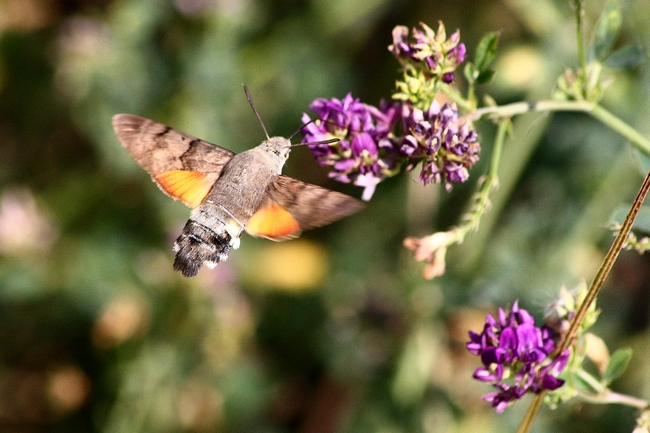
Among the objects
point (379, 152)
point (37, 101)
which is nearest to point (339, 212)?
point (379, 152)

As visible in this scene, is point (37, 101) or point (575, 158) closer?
point (575, 158)

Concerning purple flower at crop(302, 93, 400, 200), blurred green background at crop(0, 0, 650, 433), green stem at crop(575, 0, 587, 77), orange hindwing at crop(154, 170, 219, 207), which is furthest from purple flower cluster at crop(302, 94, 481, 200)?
blurred green background at crop(0, 0, 650, 433)

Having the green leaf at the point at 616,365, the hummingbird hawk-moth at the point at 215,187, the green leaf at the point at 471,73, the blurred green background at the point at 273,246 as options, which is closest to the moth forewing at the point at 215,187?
the hummingbird hawk-moth at the point at 215,187

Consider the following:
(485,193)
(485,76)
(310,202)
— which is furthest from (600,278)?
(310,202)

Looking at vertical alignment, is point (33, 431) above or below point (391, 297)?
below

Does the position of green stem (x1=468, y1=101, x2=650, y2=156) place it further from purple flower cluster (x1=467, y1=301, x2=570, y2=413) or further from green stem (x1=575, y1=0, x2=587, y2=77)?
purple flower cluster (x1=467, y1=301, x2=570, y2=413)

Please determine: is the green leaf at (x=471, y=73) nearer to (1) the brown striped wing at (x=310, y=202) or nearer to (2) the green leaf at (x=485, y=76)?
(2) the green leaf at (x=485, y=76)

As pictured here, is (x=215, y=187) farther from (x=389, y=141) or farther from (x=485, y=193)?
(x=485, y=193)

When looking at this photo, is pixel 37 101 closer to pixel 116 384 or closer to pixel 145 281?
pixel 145 281
